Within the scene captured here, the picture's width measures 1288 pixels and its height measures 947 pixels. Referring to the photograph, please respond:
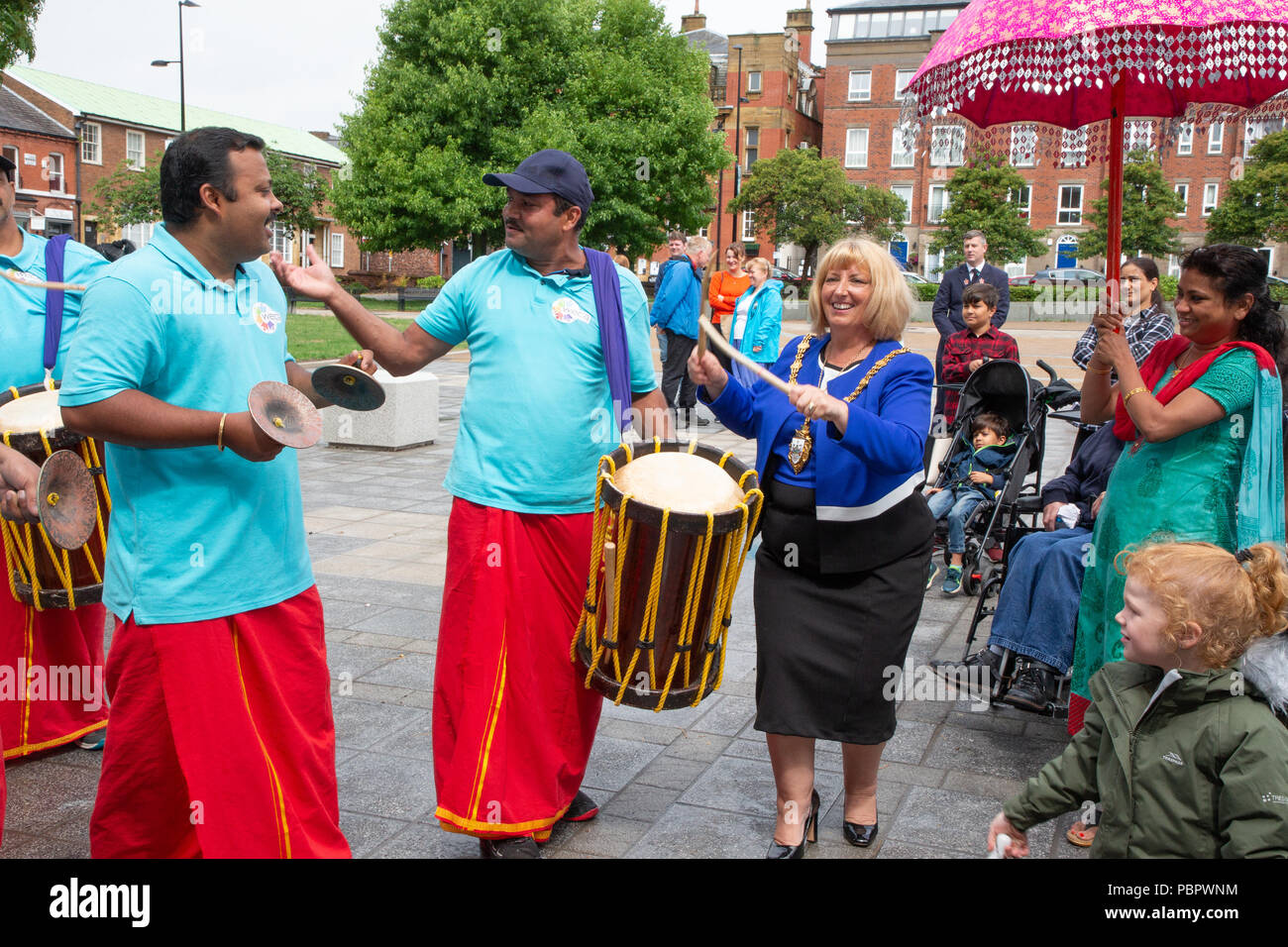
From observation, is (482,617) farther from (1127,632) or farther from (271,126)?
(271,126)

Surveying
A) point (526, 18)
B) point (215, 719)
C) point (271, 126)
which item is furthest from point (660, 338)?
point (271, 126)

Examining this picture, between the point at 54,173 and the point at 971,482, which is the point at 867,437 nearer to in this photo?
the point at 971,482

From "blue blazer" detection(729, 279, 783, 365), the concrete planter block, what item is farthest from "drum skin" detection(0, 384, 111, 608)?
"blue blazer" detection(729, 279, 783, 365)

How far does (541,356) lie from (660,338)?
10824 millimetres

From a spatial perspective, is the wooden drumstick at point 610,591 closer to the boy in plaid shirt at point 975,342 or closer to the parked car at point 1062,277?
the boy in plaid shirt at point 975,342

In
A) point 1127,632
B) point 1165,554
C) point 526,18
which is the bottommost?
point 1127,632

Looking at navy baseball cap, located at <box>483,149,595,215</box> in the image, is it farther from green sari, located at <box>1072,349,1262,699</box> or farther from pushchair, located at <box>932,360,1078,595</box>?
pushchair, located at <box>932,360,1078,595</box>

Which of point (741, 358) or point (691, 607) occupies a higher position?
point (741, 358)

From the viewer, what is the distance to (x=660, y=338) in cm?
1434

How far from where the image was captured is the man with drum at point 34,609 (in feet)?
13.3

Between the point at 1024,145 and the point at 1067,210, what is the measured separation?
58480 mm

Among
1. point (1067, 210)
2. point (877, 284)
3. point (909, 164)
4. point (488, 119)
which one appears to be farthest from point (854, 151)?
point (877, 284)

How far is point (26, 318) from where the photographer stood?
160 inches

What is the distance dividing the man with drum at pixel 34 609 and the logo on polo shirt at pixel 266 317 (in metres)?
1.37
